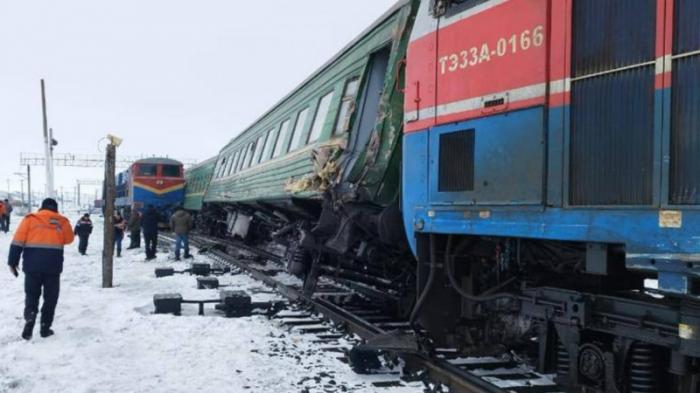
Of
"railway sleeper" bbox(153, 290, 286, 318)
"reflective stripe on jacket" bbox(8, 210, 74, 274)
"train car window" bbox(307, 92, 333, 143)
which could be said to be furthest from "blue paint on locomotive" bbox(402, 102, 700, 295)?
"reflective stripe on jacket" bbox(8, 210, 74, 274)

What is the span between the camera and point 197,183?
Answer: 2816cm

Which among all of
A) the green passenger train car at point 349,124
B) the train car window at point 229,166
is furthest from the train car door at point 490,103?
the train car window at point 229,166

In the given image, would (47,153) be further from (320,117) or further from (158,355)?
(158,355)

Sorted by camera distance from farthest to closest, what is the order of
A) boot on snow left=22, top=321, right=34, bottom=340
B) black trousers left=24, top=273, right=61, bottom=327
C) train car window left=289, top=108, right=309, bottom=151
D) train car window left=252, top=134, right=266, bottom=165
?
1. train car window left=252, top=134, right=266, bottom=165
2. train car window left=289, top=108, right=309, bottom=151
3. black trousers left=24, top=273, right=61, bottom=327
4. boot on snow left=22, top=321, right=34, bottom=340

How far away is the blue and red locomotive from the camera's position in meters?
29.9

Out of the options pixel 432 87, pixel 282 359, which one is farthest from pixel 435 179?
pixel 282 359

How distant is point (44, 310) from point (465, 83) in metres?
5.45

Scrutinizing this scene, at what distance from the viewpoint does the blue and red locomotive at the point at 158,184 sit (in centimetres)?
2992

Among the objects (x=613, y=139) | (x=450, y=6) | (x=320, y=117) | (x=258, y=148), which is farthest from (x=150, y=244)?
(x=613, y=139)

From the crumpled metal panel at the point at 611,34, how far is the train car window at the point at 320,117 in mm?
4908

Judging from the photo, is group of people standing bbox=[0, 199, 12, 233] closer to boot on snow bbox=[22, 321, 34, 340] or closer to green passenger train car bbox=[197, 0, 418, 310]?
green passenger train car bbox=[197, 0, 418, 310]

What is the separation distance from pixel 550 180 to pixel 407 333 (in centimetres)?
247

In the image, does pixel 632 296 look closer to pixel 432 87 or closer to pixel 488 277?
pixel 488 277

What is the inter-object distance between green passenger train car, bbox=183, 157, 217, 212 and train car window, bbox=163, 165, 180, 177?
0.63 m
